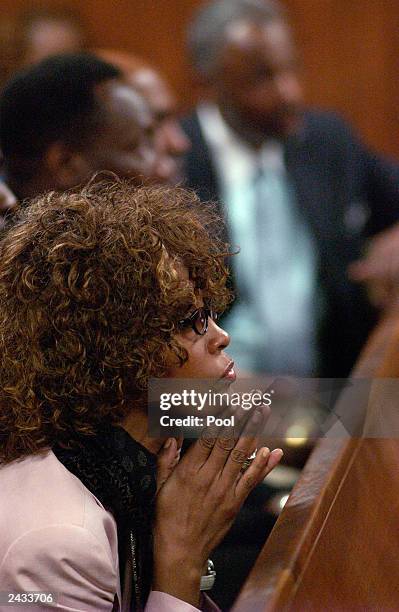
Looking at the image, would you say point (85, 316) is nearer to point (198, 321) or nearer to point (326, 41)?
point (198, 321)

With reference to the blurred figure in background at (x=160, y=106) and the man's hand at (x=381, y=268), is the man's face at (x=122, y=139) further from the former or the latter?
the man's hand at (x=381, y=268)

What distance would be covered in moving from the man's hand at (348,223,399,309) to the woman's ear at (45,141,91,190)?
1.91 ft

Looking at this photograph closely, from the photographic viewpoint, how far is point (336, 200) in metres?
1.77

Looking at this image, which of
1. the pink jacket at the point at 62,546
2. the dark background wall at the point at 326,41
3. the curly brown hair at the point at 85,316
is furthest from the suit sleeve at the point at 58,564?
the dark background wall at the point at 326,41

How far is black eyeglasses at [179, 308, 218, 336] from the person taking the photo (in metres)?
0.84

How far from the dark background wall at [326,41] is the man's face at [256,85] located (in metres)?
0.08

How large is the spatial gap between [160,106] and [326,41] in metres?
0.32

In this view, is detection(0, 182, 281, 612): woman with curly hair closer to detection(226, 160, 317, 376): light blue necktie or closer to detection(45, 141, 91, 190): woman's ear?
detection(45, 141, 91, 190): woman's ear

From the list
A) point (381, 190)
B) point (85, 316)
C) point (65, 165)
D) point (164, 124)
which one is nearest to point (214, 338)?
point (85, 316)

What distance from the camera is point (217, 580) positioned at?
1.02 meters

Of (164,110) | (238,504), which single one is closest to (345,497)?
(238,504)

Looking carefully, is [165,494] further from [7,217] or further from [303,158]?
[303,158]

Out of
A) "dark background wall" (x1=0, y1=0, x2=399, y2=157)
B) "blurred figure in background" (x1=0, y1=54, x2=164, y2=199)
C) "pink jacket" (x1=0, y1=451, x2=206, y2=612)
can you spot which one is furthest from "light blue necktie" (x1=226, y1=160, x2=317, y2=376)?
"pink jacket" (x1=0, y1=451, x2=206, y2=612)

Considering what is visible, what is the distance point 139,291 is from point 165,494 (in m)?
0.18
